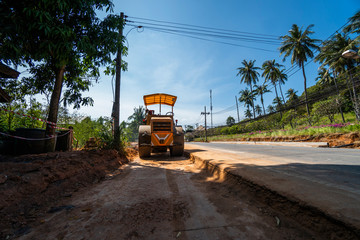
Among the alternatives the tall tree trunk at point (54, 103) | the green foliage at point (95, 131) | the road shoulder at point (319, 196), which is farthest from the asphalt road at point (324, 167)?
the tall tree trunk at point (54, 103)

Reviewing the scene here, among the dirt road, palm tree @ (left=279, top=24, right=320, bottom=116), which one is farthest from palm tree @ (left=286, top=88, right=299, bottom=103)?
the dirt road

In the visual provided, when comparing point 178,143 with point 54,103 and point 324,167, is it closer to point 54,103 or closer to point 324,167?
point 324,167

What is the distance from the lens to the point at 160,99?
25.5 ft

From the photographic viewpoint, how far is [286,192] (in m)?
1.76

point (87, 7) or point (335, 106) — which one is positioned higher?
point (87, 7)

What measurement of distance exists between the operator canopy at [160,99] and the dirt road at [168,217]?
5493mm

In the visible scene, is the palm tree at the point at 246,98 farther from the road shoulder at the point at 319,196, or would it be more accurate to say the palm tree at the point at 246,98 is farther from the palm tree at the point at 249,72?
the road shoulder at the point at 319,196

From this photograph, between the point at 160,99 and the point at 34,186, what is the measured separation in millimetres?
6025

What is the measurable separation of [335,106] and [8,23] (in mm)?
23072

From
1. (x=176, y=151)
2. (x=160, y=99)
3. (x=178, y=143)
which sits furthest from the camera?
(x=160, y=99)

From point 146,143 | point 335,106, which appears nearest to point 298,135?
point 335,106

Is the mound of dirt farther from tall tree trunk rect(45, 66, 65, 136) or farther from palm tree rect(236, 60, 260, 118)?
palm tree rect(236, 60, 260, 118)

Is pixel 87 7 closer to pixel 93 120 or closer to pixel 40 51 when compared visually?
pixel 40 51

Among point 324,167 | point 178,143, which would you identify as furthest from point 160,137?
point 324,167
